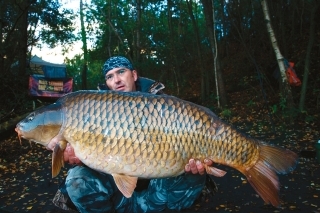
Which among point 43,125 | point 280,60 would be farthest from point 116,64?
point 280,60

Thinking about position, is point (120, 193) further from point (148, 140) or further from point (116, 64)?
point (116, 64)

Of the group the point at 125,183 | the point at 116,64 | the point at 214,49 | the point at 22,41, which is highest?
the point at 22,41

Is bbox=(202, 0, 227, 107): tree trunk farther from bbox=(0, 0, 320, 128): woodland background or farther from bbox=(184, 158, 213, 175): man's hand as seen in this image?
bbox=(184, 158, 213, 175): man's hand

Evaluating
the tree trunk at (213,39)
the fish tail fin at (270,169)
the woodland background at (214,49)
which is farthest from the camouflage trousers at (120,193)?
the tree trunk at (213,39)

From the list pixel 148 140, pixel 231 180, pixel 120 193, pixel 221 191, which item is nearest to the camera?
pixel 148 140

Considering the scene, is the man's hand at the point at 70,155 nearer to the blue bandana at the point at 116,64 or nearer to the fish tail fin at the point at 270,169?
the blue bandana at the point at 116,64

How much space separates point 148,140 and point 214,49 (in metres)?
7.48

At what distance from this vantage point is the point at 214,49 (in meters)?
8.69

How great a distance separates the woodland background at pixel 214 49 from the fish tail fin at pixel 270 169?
9.79 ft

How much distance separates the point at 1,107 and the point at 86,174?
7.39 m

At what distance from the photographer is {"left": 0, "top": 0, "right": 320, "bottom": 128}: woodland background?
736 cm

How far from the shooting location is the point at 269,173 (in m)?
1.62

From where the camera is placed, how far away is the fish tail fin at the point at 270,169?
5.15 ft

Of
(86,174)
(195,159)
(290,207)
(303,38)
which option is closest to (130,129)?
(195,159)
